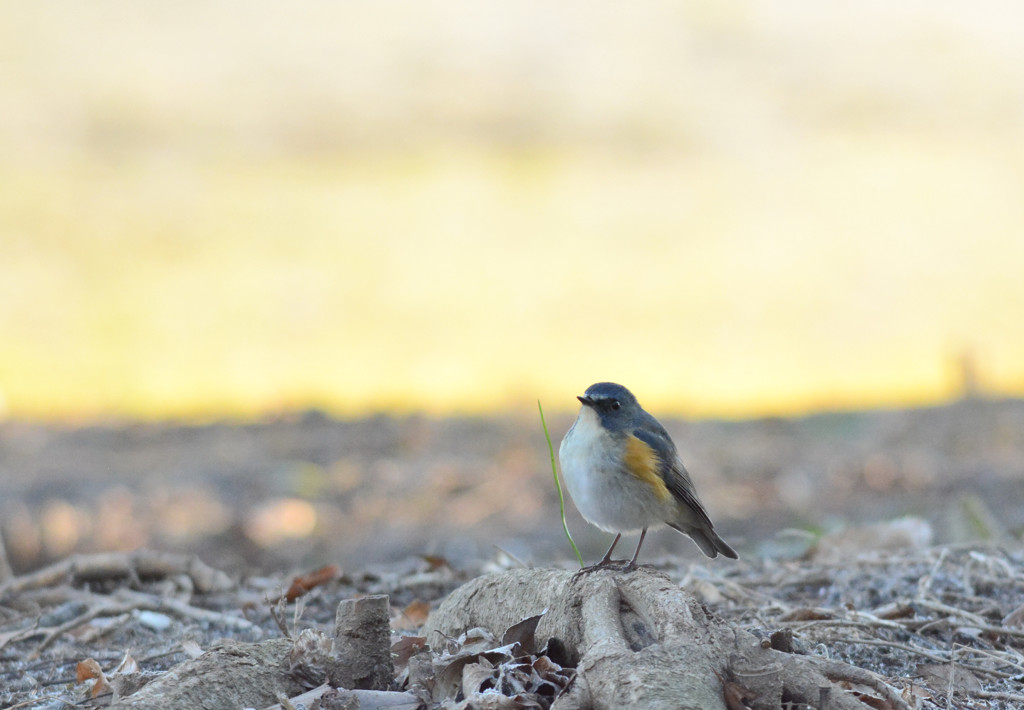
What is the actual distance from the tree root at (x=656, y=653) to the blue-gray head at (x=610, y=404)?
2.39 ft

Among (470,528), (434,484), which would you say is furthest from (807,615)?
(434,484)

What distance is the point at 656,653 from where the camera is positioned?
2508 mm

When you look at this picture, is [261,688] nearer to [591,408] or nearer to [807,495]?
[591,408]

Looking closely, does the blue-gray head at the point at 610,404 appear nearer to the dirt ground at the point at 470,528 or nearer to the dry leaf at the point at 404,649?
the dirt ground at the point at 470,528

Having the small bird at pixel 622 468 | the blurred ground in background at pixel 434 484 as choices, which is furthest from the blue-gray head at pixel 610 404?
the blurred ground in background at pixel 434 484

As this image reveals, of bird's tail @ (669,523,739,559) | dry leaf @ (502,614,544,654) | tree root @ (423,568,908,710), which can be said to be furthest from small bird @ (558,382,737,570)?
dry leaf @ (502,614,544,654)

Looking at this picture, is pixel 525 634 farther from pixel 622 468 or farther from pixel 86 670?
pixel 86 670

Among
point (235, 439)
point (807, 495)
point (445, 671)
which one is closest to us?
point (445, 671)

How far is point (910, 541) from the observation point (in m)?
5.75

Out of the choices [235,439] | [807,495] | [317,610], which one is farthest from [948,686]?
[235,439]

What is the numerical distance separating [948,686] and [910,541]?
2.54m

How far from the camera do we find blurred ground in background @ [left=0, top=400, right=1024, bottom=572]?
308 inches

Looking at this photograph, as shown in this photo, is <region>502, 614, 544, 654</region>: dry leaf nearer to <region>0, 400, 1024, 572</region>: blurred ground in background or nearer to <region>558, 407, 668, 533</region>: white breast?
<region>558, 407, 668, 533</region>: white breast

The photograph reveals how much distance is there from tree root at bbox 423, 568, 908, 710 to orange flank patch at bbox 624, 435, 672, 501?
635 millimetres
